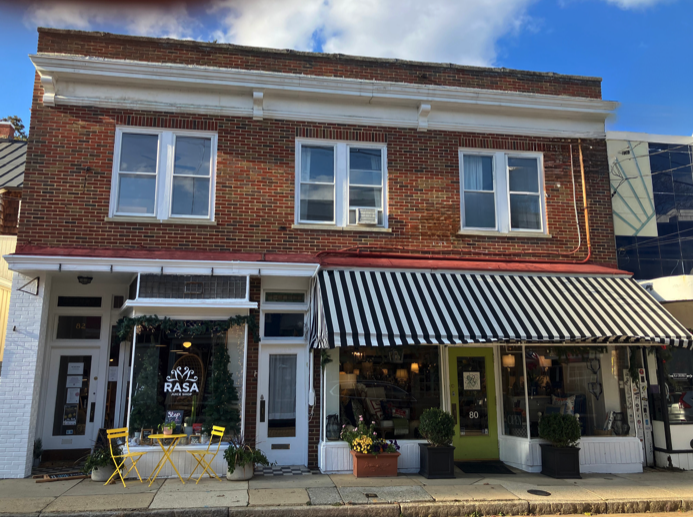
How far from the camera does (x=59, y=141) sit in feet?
35.0

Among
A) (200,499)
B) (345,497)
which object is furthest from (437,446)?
(200,499)

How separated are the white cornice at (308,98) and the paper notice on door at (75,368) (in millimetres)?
5162

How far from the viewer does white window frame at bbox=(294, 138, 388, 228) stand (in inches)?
450

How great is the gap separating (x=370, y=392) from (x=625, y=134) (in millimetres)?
10068

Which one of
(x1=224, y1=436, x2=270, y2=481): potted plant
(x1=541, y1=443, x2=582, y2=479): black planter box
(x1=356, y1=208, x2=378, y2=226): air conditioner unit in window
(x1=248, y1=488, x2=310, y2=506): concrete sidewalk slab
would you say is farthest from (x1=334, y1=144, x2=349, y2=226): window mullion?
(x1=541, y1=443, x2=582, y2=479): black planter box

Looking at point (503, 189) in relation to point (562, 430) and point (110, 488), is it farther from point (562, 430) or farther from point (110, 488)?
point (110, 488)

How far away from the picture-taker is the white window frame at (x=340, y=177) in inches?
450

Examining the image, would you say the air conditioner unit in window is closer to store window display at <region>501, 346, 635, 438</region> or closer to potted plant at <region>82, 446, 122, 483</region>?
store window display at <region>501, 346, 635, 438</region>

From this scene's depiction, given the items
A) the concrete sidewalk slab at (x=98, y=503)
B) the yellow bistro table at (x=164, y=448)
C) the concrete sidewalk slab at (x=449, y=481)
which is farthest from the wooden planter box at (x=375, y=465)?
the concrete sidewalk slab at (x=98, y=503)

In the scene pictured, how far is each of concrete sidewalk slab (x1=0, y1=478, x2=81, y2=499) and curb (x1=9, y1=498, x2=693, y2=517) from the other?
1.08m

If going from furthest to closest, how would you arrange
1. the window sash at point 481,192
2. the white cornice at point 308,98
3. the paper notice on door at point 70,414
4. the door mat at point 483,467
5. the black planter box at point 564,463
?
the window sash at point 481,192 → the paper notice on door at point 70,414 → the white cornice at point 308,98 → the door mat at point 483,467 → the black planter box at point 564,463

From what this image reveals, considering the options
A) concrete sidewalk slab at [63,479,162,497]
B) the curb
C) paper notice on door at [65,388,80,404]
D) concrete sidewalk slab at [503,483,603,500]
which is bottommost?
the curb

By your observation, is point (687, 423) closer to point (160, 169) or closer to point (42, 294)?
point (160, 169)

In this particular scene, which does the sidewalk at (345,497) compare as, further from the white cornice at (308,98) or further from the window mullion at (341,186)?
the white cornice at (308,98)
